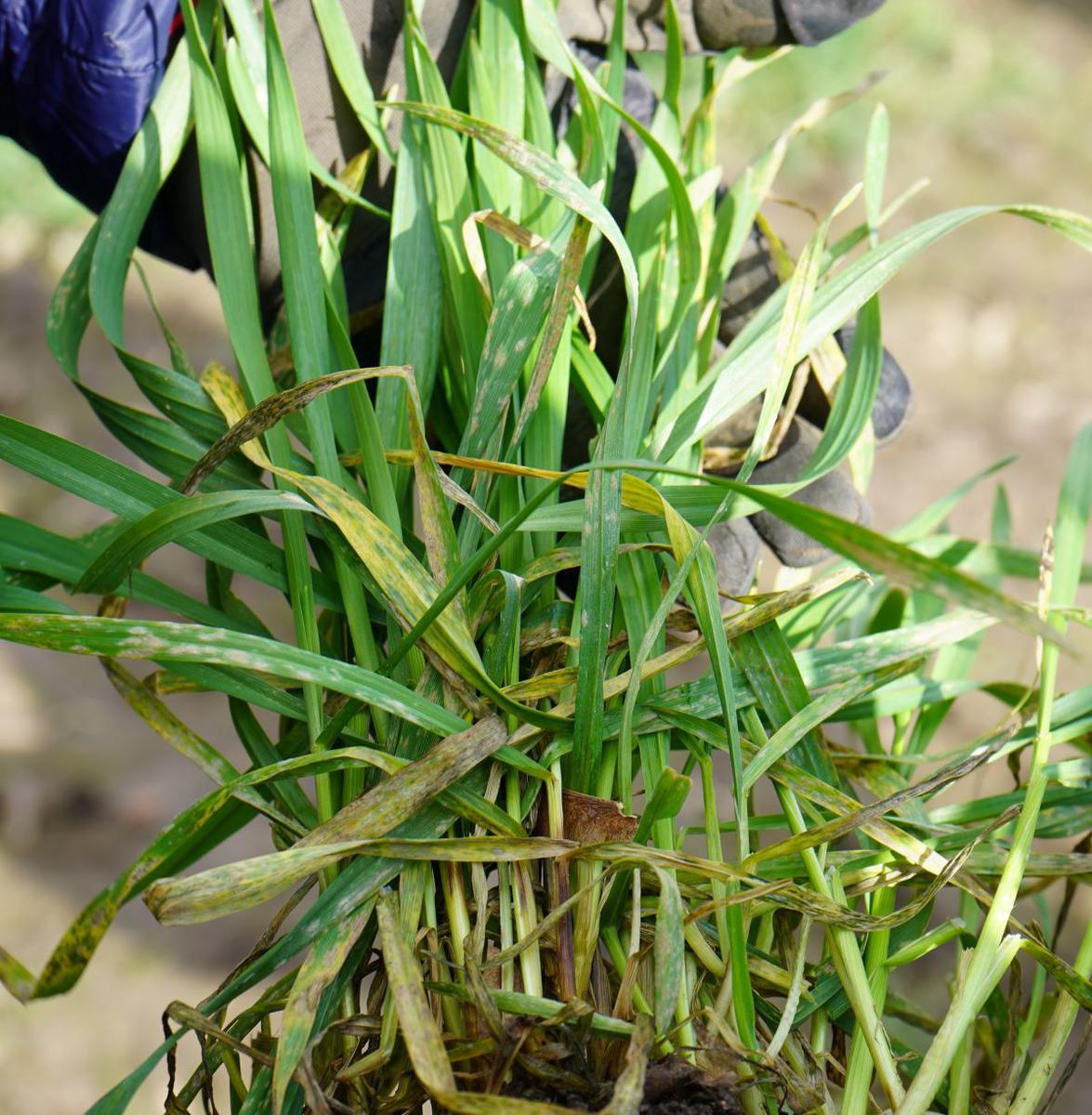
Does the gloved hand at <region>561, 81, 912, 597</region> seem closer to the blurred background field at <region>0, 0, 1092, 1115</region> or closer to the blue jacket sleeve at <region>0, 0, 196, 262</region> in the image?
the blue jacket sleeve at <region>0, 0, 196, 262</region>

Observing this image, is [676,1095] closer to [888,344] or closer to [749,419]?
[749,419]

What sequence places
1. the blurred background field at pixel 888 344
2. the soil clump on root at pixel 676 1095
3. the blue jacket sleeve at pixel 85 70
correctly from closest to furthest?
the soil clump on root at pixel 676 1095
the blue jacket sleeve at pixel 85 70
the blurred background field at pixel 888 344

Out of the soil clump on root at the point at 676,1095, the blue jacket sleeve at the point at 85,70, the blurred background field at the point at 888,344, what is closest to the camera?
the soil clump on root at the point at 676,1095

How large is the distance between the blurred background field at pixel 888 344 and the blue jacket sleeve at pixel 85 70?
0.94m

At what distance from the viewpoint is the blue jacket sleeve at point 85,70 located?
92cm

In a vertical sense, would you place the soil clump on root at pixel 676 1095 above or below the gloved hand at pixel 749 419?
below

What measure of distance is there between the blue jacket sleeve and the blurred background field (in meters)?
0.94

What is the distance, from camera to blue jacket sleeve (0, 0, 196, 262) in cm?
92

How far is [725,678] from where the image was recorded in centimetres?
60

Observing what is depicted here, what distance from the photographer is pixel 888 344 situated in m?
1.99

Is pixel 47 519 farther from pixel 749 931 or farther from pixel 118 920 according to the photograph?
pixel 749 931

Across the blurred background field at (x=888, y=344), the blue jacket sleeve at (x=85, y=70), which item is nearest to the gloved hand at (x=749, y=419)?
the blue jacket sleeve at (x=85, y=70)

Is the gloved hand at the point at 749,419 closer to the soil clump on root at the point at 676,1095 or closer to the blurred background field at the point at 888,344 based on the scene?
the soil clump on root at the point at 676,1095

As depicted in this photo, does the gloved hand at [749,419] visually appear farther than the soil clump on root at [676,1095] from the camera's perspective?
Yes
